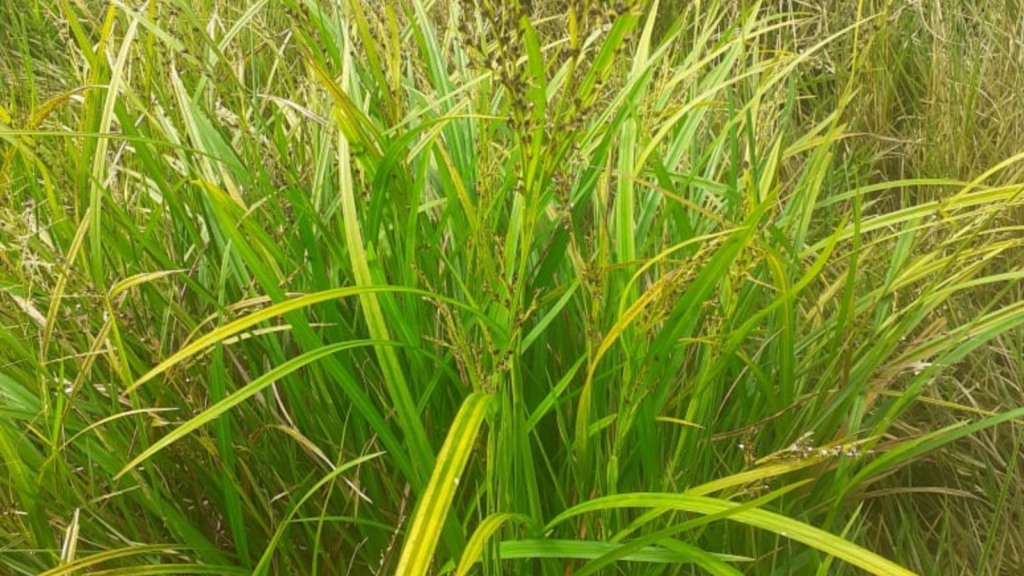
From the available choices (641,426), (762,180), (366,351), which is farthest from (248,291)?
(762,180)

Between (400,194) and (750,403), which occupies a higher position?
(400,194)

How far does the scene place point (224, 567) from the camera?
115cm

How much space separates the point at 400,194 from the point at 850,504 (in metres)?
0.70

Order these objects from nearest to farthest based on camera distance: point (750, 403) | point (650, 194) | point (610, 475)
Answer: point (610, 475)
point (750, 403)
point (650, 194)

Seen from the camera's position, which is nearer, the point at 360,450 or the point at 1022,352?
the point at 360,450

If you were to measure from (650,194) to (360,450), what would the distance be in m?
0.53

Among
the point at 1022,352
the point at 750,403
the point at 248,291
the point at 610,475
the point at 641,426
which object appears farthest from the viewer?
the point at 1022,352

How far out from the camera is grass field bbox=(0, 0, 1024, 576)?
1047mm

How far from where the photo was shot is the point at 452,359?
132 cm

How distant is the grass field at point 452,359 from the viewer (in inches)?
41.2

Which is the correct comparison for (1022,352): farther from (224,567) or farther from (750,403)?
(224,567)

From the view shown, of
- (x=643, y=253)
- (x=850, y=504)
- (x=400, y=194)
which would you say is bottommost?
(x=850, y=504)

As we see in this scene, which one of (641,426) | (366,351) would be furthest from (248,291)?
(641,426)

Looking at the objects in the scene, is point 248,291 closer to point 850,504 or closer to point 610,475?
point 610,475
